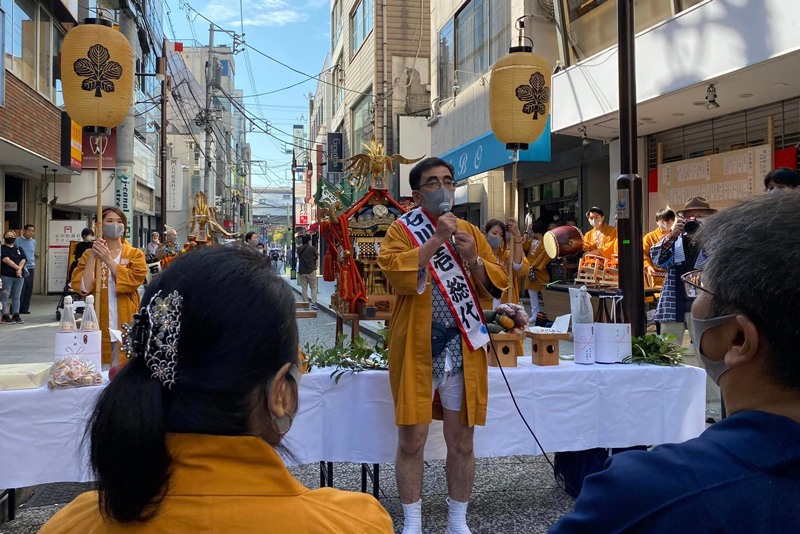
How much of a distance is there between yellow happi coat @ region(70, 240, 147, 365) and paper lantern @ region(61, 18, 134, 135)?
1037 millimetres

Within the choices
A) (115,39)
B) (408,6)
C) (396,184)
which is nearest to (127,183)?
(396,184)

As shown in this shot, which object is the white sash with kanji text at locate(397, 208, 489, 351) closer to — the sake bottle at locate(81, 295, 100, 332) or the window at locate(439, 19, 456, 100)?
the sake bottle at locate(81, 295, 100, 332)

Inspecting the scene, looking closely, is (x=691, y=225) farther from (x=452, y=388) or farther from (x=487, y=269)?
(x=452, y=388)

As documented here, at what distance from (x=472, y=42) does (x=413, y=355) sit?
14.4 m

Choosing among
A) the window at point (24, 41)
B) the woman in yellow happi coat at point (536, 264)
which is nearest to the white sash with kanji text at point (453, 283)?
the woman in yellow happi coat at point (536, 264)

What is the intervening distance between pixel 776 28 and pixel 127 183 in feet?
46.7

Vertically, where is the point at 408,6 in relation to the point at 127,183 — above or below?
above

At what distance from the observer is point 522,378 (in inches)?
146

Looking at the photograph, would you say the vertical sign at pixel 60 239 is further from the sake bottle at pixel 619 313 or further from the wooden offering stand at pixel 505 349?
the sake bottle at pixel 619 313

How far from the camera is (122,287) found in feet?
15.4

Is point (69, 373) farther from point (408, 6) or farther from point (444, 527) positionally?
point (408, 6)

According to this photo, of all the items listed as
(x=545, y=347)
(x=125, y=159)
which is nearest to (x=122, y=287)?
(x=545, y=347)

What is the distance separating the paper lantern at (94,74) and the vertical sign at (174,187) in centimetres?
2703

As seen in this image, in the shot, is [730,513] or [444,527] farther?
[444,527]
